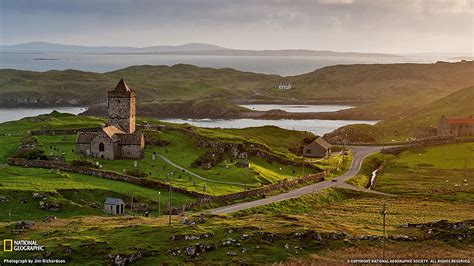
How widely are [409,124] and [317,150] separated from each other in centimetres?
6504

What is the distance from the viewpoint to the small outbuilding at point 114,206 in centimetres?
6147

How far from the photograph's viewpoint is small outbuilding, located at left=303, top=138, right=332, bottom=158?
368 ft

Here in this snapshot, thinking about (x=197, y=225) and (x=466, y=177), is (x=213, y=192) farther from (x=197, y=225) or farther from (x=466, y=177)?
(x=466, y=177)

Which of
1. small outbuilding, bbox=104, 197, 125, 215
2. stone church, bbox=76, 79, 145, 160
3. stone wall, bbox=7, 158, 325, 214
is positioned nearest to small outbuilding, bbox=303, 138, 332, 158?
stone wall, bbox=7, 158, 325, 214

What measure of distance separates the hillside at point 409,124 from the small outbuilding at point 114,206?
94.2 meters

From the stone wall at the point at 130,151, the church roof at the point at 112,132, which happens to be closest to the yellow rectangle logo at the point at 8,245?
the church roof at the point at 112,132

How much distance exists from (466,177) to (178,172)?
50.9 m

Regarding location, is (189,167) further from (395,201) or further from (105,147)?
(395,201)

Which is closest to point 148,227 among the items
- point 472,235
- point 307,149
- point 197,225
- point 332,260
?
point 197,225

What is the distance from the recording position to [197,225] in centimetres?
5428

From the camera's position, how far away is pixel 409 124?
16712 cm

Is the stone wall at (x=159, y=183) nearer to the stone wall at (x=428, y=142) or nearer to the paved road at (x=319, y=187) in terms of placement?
the paved road at (x=319, y=187)

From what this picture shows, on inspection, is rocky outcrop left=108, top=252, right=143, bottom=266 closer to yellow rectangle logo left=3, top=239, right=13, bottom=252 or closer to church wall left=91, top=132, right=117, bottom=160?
yellow rectangle logo left=3, top=239, right=13, bottom=252

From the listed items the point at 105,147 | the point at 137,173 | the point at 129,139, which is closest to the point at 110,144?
the point at 105,147
